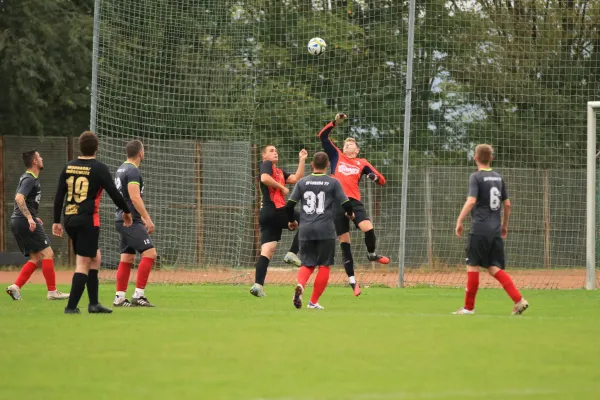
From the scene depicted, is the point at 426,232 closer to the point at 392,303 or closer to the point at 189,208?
the point at 189,208

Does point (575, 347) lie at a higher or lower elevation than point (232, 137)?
lower

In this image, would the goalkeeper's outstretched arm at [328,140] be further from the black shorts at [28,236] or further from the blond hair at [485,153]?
the black shorts at [28,236]

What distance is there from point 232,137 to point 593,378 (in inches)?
678

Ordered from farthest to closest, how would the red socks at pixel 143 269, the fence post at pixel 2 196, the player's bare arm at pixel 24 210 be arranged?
the fence post at pixel 2 196
the player's bare arm at pixel 24 210
the red socks at pixel 143 269

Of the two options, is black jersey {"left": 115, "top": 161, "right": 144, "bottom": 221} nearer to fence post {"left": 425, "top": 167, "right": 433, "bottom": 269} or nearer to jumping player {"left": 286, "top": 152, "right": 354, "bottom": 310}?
jumping player {"left": 286, "top": 152, "right": 354, "bottom": 310}

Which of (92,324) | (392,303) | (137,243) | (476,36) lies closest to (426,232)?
(476,36)

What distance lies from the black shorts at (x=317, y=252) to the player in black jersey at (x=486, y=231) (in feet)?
5.39

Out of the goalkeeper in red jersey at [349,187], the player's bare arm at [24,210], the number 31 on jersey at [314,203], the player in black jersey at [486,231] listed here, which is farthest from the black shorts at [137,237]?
the player in black jersey at [486,231]

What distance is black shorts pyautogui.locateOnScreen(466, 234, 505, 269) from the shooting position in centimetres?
1170

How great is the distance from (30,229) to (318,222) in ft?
14.7

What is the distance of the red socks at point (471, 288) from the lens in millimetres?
11719

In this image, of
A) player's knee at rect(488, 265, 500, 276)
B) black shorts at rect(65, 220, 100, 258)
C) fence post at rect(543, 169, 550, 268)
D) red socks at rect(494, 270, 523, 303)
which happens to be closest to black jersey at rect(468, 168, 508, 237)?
player's knee at rect(488, 265, 500, 276)

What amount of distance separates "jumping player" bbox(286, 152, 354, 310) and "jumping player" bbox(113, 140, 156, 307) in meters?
1.90

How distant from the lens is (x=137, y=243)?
13.1 meters
